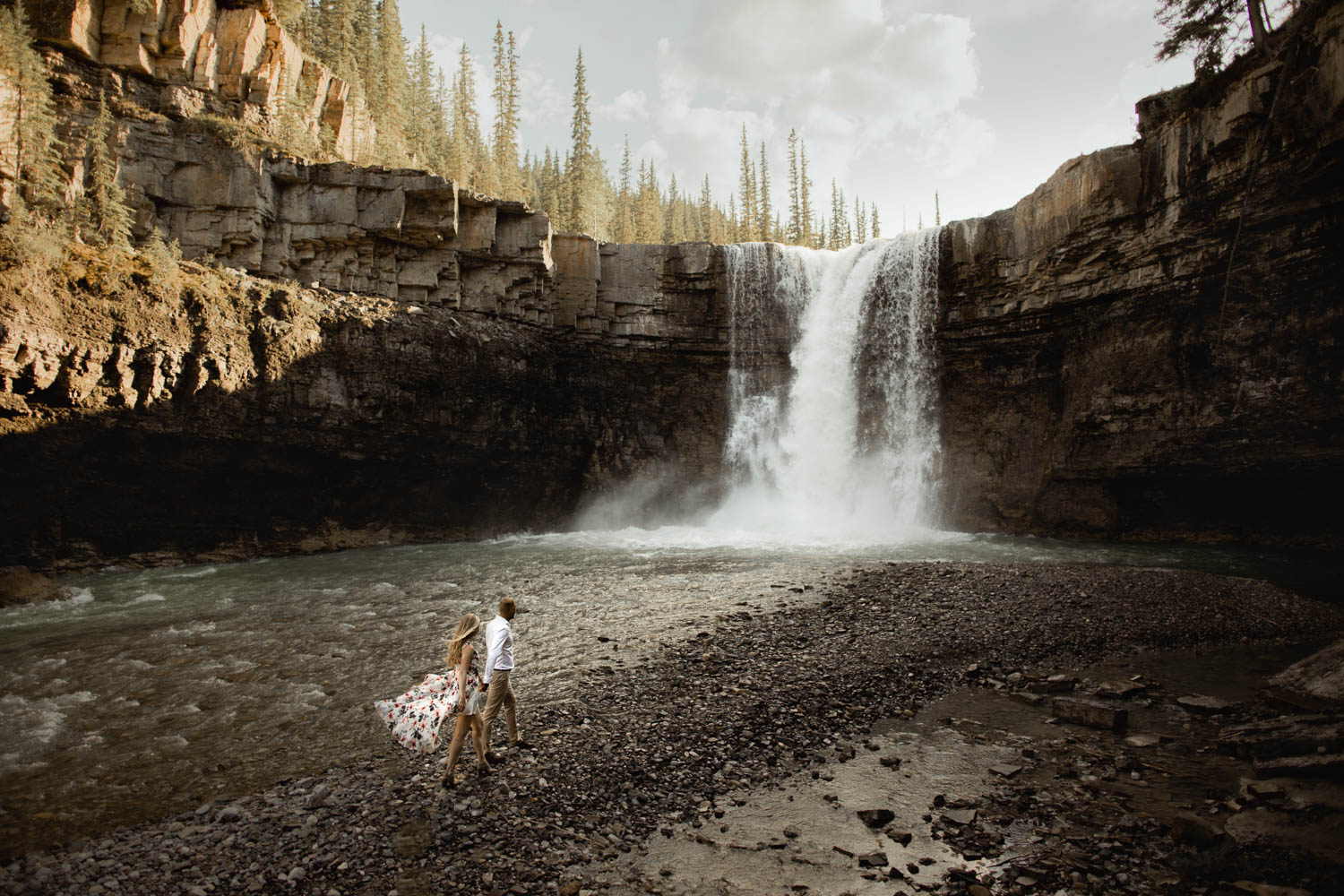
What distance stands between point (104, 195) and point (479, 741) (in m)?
23.0

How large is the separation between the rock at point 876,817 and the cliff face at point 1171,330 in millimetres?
18720

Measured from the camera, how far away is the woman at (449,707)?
600 centimetres

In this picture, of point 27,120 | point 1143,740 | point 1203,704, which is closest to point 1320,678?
point 1203,704

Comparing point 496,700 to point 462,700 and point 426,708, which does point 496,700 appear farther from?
point 426,708

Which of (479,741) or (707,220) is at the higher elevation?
(707,220)

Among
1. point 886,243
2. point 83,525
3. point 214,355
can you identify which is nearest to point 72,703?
point 83,525

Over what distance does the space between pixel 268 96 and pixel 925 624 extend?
29789mm

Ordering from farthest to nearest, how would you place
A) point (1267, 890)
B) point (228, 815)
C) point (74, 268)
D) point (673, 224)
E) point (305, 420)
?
point (673, 224) < point (305, 420) < point (74, 268) < point (228, 815) < point (1267, 890)

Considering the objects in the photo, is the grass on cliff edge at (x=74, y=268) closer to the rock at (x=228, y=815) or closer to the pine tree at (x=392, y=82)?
the rock at (x=228, y=815)

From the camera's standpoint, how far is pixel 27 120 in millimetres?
17750

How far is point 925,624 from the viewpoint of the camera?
11367 millimetres

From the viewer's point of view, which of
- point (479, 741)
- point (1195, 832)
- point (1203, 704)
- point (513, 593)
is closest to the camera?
point (1195, 832)

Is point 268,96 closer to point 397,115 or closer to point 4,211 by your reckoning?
point 4,211

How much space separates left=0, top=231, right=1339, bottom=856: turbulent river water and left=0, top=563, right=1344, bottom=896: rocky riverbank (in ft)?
3.27
